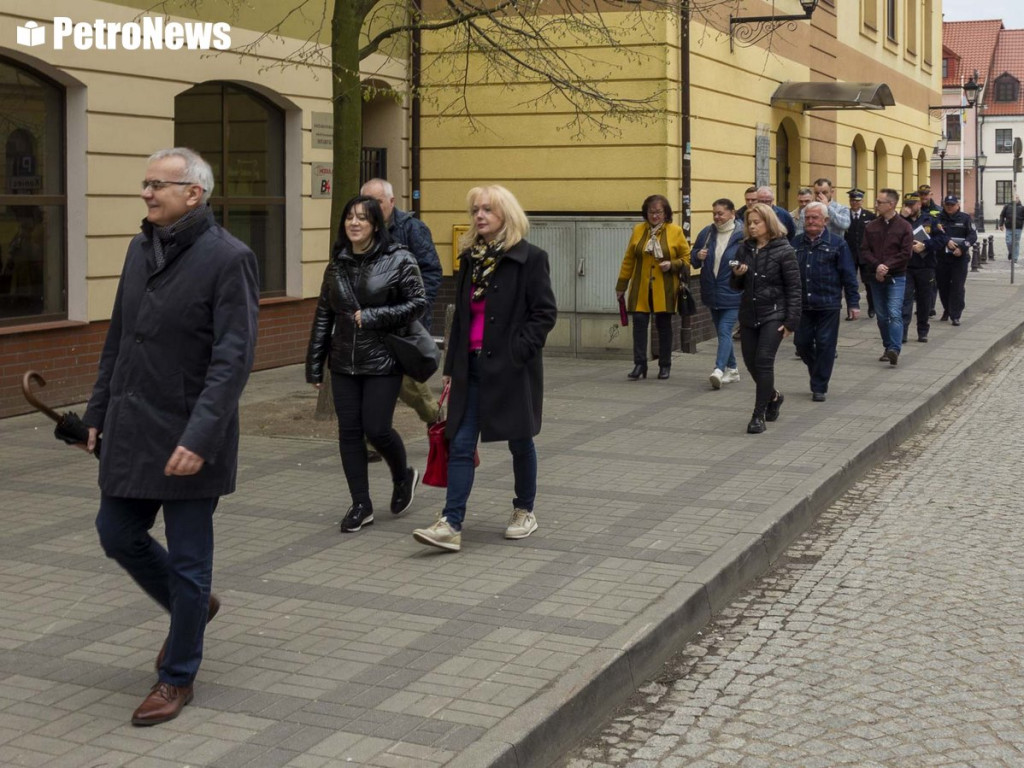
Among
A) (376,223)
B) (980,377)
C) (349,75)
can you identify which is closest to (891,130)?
(980,377)

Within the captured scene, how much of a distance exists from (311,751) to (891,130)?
27861 millimetres

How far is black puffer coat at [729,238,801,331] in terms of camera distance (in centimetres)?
1168

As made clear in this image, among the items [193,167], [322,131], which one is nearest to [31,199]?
[322,131]

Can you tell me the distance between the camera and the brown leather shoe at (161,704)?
4781mm

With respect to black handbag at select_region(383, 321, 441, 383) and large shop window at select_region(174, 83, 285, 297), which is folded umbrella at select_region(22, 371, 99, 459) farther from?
large shop window at select_region(174, 83, 285, 297)

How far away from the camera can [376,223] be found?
7.66 m

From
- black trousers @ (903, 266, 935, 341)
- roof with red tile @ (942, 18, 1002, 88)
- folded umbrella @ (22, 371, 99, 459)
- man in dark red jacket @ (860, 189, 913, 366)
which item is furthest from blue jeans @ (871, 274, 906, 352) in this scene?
roof with red tile @ (942, 18, 1002, 88)

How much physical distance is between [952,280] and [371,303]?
49.1 ft

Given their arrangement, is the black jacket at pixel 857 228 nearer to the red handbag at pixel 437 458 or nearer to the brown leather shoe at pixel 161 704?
the red handbag at pixel 437 458

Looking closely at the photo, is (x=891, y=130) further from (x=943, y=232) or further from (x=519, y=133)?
(x=519, y=133)

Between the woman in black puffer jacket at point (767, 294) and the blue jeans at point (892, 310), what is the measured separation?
4.54m

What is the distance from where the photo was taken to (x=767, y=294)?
11.7m

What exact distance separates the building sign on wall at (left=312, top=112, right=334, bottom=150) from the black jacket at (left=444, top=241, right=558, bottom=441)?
8.78m

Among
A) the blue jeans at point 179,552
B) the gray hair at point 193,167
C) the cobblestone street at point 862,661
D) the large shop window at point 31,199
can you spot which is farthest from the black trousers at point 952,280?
the blue jeans at point 179,552
